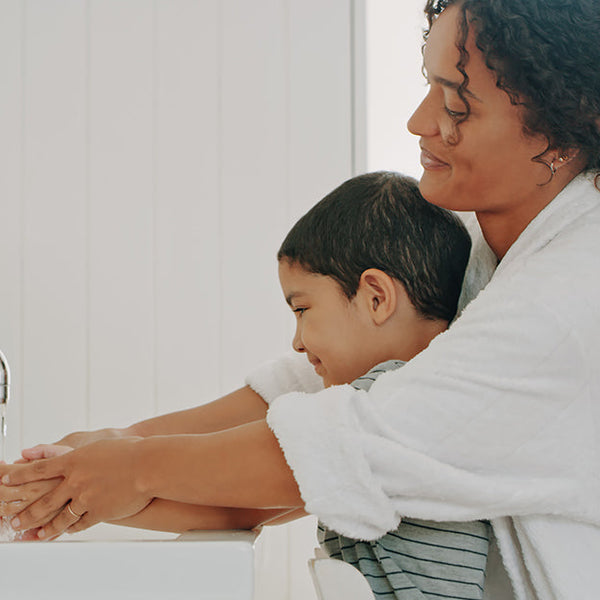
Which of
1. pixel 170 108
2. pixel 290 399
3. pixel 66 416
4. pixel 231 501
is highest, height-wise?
pixel 170 108

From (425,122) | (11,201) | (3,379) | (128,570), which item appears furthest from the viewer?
(11,201)

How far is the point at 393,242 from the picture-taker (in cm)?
101

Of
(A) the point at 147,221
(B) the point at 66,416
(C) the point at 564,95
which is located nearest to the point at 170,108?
(A) the point at 147,221

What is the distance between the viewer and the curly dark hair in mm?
872

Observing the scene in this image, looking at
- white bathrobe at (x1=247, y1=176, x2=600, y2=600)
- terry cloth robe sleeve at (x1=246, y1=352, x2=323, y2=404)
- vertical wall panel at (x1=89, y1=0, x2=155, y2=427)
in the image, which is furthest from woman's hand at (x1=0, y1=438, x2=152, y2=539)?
vertical wall panel at (x1=89, y1=0, x2=155, y2=427)

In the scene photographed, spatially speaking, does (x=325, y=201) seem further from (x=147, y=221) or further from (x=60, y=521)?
(x=147, y=221)

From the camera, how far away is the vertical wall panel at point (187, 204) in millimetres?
1887

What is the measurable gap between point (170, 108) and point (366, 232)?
1048mm

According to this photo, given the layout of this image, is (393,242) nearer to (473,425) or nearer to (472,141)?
(472,141)

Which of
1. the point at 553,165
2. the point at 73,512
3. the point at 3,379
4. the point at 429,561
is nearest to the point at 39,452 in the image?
the point at 73,512

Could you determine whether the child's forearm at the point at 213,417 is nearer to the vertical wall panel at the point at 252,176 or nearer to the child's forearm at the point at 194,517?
the child's forearm at the point at 194,517

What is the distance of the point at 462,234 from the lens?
3.50ft

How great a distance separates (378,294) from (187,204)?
100cm

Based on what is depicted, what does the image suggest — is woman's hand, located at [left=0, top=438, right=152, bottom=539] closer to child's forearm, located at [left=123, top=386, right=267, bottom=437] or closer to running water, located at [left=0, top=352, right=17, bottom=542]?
→ running water, located at [left=0, top=352, right=17, bottom=542]
